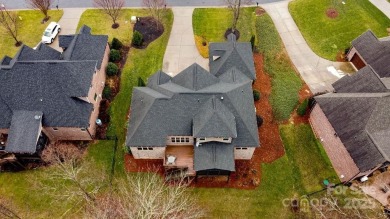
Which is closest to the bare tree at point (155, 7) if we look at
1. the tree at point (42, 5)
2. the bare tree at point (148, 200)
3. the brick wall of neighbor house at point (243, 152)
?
the tree at point (42, 5)

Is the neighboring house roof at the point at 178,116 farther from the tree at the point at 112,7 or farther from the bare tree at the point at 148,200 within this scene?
the tree at the point at 112,7

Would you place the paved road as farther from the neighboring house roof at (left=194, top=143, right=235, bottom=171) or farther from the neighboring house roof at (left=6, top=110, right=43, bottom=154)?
the neighboring house roof at (left=194, top=143, right=235, bottom=171)

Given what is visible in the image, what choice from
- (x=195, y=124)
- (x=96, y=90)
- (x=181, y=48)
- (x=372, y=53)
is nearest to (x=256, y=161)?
(x=195, y=124)

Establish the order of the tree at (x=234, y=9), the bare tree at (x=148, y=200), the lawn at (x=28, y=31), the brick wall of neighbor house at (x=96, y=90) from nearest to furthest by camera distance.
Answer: the bare tree at (x=148, y=200) → the brick wall of neighbor house at (x=96, y=90) → the lawn at (x=28, y=31) → the tree at (x=234, y=9)

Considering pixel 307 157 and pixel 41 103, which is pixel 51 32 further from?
pixel 307 157

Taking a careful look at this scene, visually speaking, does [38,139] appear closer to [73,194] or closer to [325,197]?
[73,194]

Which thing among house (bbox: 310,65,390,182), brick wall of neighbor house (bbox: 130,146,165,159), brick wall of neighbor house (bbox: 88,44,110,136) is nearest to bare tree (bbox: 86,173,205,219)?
brick wall of neighbor house (bbox: 130,146,165,159)
